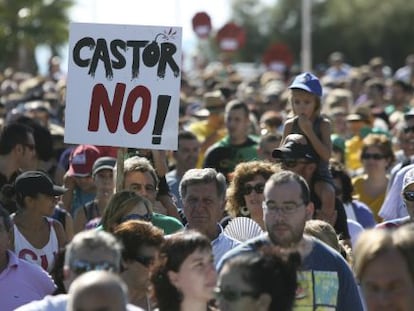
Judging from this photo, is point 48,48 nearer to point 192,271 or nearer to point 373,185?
point 373,185

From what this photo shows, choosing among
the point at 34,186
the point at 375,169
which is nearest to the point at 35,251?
the point at 34,186

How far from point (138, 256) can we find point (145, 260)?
0.15 ft

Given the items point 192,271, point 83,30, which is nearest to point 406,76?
point 83,30

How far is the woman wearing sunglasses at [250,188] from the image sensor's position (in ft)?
34.4

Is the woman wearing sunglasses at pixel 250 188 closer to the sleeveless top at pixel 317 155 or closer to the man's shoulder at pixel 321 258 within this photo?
the sleeveless top at pixel 317 155

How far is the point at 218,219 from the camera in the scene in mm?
9320

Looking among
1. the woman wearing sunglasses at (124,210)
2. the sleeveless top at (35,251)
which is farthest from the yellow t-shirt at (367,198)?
the woman wearing sunglasses at (124,210)

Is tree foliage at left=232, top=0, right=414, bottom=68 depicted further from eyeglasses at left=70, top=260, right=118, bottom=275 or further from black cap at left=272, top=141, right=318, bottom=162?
eyeglasses at left=70, top=260, right=118, bottom=275

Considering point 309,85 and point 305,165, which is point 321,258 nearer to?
point 305,165

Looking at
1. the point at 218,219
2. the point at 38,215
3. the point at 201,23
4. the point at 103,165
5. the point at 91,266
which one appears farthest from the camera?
the point at 201,23

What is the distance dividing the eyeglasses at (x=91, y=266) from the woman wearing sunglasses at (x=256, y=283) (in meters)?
0.50

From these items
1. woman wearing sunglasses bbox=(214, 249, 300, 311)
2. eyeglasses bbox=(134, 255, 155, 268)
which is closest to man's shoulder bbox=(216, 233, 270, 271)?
eyeglasses bbox=(134, 255, 155, 268)

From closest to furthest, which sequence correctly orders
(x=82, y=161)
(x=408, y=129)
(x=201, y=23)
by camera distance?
1. (x=82, y=161)
2. (x=408, y=129)
3. (x=201, y=23)

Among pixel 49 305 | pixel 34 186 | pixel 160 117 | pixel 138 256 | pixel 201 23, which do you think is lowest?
pixel 49 305
